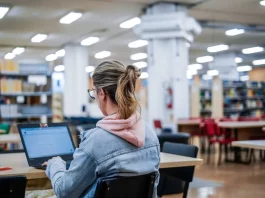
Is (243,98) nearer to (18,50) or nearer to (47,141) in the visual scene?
(18,50)

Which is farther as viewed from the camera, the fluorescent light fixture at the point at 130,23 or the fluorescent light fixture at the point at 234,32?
the fluorescent light fixture at the point at 234,32

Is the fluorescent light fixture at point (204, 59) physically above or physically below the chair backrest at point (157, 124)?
above

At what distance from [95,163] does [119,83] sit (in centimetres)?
37

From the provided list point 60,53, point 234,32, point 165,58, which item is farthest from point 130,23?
point 60,53

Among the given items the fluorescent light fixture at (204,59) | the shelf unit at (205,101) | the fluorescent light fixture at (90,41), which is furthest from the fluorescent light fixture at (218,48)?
the fluorescent light fixture at (90,41)

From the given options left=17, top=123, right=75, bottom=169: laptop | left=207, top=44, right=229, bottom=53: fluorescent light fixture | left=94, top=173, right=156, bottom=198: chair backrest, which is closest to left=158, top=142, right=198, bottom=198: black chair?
left=17, top=123, right=75, bottom=169: laptop

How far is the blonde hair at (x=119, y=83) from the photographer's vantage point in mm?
1963

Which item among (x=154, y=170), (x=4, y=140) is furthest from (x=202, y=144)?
(x=154, y=170)

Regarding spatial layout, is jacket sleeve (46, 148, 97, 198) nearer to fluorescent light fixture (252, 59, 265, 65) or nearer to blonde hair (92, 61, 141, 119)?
blonde hair (92, 61, 141, 119)

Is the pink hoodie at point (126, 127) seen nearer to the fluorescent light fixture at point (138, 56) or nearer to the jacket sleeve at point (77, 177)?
the jacket sleeve at point (77, 177)

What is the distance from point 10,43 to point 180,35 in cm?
790

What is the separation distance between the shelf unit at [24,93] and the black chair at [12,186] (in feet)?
28.0

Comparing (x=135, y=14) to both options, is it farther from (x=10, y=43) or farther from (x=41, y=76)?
(x=10, y=43)

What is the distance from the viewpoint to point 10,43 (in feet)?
50.9
